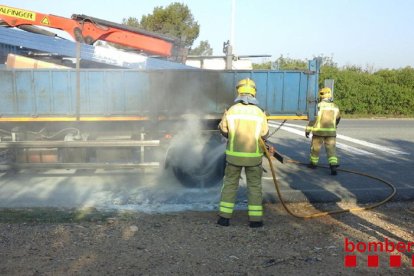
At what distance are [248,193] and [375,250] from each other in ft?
5.26

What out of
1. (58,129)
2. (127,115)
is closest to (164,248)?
(127,115)

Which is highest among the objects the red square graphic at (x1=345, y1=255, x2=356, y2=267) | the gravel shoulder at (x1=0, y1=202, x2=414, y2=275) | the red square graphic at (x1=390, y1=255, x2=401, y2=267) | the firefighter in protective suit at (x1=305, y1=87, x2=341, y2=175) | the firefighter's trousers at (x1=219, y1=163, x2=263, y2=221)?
the firefighter in protective suit at (x1=305, y1=87, x2=341, y2=175)

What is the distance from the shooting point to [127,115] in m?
7.20

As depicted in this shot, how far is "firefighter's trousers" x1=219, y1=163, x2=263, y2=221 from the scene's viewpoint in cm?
522

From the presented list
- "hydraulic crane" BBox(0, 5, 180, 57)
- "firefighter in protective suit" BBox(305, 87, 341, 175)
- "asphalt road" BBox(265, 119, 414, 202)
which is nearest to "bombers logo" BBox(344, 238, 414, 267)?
"asphalt road" BBox(265, 119, 414, 202)

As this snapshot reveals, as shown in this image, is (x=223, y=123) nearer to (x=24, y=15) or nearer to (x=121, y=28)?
(x=121, y=28)

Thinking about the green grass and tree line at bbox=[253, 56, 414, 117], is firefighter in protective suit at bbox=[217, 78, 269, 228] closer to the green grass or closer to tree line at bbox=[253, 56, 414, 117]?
the green grass

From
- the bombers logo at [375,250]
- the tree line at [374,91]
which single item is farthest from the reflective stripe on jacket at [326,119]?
the tree line at [374,91]

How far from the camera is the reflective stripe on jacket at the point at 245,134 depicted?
5324mm

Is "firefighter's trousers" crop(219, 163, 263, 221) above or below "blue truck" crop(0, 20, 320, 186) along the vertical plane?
below

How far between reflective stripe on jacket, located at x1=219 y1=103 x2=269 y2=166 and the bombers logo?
58.8 inches

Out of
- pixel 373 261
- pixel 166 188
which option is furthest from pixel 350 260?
pixel 166 188

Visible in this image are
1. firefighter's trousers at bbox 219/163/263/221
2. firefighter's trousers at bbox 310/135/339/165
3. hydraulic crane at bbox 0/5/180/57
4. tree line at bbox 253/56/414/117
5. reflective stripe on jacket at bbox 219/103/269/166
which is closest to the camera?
firefighter's trousers at bbox 219/163/263/221

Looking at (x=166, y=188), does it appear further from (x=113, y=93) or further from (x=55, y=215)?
(x=55, y=215)
